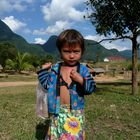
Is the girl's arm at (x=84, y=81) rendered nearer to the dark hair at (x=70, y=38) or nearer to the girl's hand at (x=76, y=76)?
the girl's hand at (x=76, y=76)

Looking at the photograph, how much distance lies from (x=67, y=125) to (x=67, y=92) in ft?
1.23

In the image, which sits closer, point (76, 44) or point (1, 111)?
point (76, 44)

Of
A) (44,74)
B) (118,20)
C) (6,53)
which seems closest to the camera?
(44,74)

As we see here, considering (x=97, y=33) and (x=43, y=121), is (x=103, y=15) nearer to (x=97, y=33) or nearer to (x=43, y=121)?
(x=97, y=33)

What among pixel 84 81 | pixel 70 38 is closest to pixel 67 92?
pixel 84 81

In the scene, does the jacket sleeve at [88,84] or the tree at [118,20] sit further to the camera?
the tree at [118,20]

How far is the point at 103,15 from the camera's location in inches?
737

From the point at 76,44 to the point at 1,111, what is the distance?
700cm

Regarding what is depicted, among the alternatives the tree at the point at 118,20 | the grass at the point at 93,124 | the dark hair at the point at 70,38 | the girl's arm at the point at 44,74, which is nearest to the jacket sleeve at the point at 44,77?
the girl's arm at the point at 44,74

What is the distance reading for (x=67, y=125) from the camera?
4.39m

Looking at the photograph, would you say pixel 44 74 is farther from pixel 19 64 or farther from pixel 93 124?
pixel 19 64

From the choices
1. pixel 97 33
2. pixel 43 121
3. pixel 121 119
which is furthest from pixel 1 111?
pixel 97 33

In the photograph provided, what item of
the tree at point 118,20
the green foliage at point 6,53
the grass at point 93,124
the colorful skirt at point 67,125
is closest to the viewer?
the colorful skirt at point 67,125

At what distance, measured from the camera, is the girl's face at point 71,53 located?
4309mm
